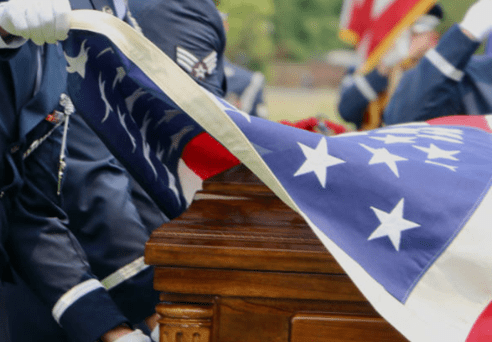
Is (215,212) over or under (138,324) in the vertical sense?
over

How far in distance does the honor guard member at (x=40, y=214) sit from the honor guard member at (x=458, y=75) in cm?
161

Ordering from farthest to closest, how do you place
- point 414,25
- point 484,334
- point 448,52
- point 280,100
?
point 280,100 → point 414,25 → point 448,52 → point 484,334

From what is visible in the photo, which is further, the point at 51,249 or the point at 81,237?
the point at 81,237

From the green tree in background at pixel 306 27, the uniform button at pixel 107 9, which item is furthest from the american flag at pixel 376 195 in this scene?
the green tree in background at pixel 306 27

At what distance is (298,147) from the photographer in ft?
3.29

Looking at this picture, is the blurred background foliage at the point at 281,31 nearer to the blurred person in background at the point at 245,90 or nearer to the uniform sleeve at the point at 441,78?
the blurred person in background at the point at 245,90

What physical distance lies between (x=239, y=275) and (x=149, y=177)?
34cm

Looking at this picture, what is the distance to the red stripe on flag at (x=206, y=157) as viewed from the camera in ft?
3.93

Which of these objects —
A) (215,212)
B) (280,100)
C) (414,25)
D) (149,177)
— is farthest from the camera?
(280,100)

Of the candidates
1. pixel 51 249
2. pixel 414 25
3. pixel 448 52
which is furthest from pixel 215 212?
pixel 414 25

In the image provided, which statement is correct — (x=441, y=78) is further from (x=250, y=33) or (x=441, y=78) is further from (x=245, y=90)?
(x=250, y=33)

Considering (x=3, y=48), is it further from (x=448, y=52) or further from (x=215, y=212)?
(x=448, y=52)

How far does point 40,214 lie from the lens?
4.09ft

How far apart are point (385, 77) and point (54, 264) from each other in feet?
10.0
